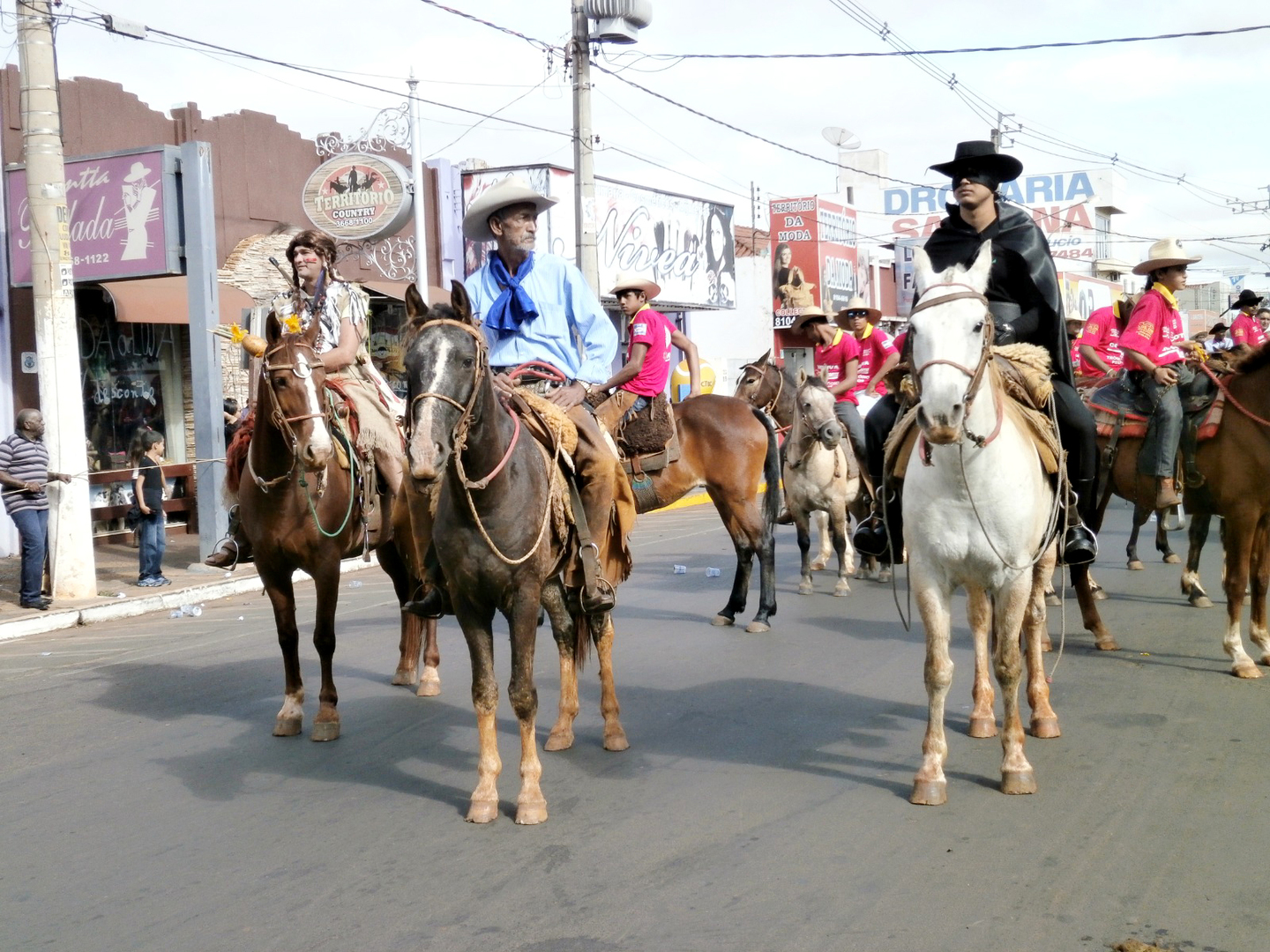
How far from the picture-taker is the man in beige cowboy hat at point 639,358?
973cm

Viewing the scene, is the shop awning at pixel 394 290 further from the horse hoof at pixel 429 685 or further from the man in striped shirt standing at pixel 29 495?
the horse hoof at pixel 429 685

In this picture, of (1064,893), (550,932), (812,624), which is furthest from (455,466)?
(812,624)

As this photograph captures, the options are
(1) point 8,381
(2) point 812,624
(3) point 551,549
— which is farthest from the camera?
(1) point 8,381

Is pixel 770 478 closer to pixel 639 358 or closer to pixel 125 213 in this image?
pixel 639 358

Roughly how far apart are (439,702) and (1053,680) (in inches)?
158

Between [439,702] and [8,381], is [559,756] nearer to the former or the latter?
[439,702]

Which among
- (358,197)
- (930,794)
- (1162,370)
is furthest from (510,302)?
(358,197)

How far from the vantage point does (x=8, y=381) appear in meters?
15.9

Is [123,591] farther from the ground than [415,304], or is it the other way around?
[415,304]

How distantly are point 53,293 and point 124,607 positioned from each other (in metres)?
3.33

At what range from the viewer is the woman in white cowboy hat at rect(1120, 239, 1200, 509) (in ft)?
29.1

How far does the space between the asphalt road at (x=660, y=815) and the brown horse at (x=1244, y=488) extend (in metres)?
0.43

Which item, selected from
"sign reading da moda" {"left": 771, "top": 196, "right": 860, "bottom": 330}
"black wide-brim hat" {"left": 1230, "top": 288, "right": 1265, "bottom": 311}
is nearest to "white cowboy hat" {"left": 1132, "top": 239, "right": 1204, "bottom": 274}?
"black wide-brim hat" {"left": 1230, "top": 288, "right": 1265, "bottom": 311}

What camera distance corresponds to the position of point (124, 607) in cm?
1218
